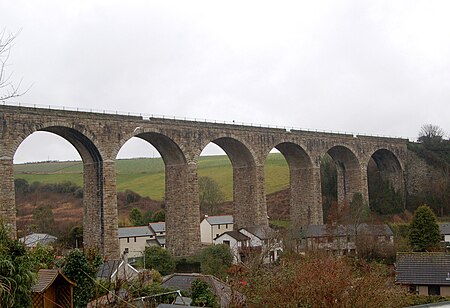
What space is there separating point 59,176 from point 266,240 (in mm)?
38598

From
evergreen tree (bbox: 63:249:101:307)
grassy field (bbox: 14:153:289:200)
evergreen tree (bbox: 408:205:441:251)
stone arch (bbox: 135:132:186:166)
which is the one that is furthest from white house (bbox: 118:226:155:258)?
evergreen tree (bbox: 63:249:101:307)

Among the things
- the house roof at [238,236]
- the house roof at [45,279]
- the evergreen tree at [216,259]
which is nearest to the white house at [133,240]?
the house roof at [238,236]

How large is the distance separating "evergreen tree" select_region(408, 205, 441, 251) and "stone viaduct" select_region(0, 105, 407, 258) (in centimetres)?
1042

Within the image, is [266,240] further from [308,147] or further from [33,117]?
[33,117]

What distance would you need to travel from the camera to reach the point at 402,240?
3447cm

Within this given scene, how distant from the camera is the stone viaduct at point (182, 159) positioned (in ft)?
92.6

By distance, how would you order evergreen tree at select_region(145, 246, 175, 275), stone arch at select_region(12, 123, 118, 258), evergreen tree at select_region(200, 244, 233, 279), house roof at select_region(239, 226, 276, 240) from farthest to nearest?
house roof at select_region(239, 226, 276, 240)
evergreen tree at select_region(145, 246, 175, 275)
stone arch at select_region(12, 123, 118, 258)
evergreen tree at select_region(200, 244, 233, 279)

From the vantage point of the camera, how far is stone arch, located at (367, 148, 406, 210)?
50031mm

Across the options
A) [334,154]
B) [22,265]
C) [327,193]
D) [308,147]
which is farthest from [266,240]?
[22,265]

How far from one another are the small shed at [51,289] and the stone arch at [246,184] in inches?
966

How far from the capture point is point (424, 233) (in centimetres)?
3178

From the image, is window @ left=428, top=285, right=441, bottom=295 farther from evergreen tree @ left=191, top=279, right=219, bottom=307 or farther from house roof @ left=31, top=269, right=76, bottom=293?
house roof @ left=31, top=269, right=76, bottom=293

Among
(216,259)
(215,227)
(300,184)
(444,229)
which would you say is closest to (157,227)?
(215,227)

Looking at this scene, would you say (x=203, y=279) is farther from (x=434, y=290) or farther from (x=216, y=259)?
(x=434, y=290)
